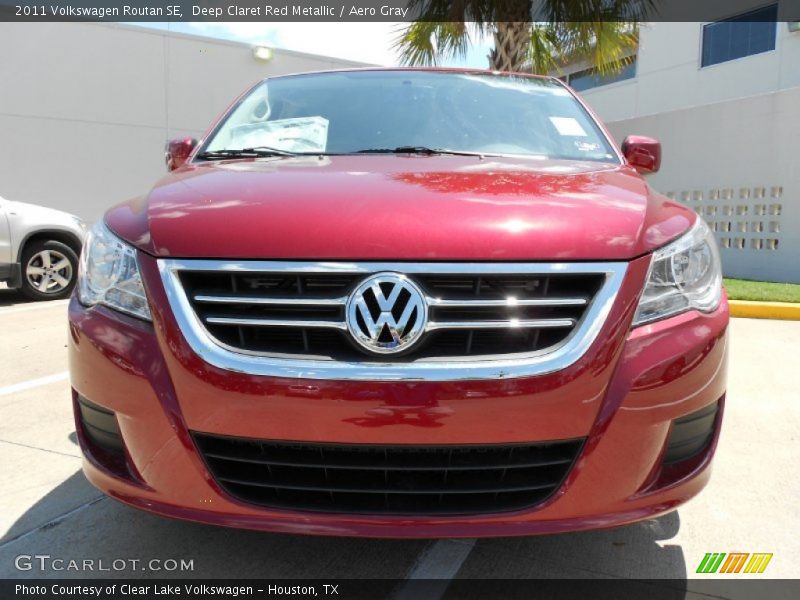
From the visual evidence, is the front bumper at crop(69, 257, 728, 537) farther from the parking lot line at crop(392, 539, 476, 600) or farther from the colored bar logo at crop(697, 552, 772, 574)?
the colored bar logo at crop(697, 552, 772, 574)

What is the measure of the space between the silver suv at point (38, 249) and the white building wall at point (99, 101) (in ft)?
16.7

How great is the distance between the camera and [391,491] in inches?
62.5

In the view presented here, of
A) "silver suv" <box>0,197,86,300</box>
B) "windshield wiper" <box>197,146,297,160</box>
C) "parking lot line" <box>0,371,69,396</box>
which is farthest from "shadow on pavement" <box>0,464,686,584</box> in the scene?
"silver suv" <box>0,197,86,300</box>

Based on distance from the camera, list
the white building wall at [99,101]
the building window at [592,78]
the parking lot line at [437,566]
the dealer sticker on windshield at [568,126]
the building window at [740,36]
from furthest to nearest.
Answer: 1. the building window at [592,78]
2. the building window at [740,36]
3. the white building wall at [99,101]
4. the dealer sticker on windshield at [568,126]
5. the parking lot line at [437,566]

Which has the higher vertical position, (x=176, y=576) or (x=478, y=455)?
(x=478, y=455)

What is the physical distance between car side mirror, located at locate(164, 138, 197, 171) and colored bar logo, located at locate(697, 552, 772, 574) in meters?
2.52

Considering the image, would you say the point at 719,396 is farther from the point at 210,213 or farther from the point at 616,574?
the point at 210,213

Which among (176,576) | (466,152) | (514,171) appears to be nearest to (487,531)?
(176,576)

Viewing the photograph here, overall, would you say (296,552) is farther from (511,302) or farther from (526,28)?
(526,28)

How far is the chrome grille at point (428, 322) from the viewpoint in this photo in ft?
5.05

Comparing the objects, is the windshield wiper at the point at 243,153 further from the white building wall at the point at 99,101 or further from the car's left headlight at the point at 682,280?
the white building wall at the point at 99,101

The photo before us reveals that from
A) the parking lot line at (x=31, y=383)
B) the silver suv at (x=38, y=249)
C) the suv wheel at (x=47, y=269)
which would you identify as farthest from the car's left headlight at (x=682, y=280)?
the silver suv at (x=38, y=249)

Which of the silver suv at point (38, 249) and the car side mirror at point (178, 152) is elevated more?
the car side mirror at point (178, 152)

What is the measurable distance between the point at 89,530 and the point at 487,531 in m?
1.41
